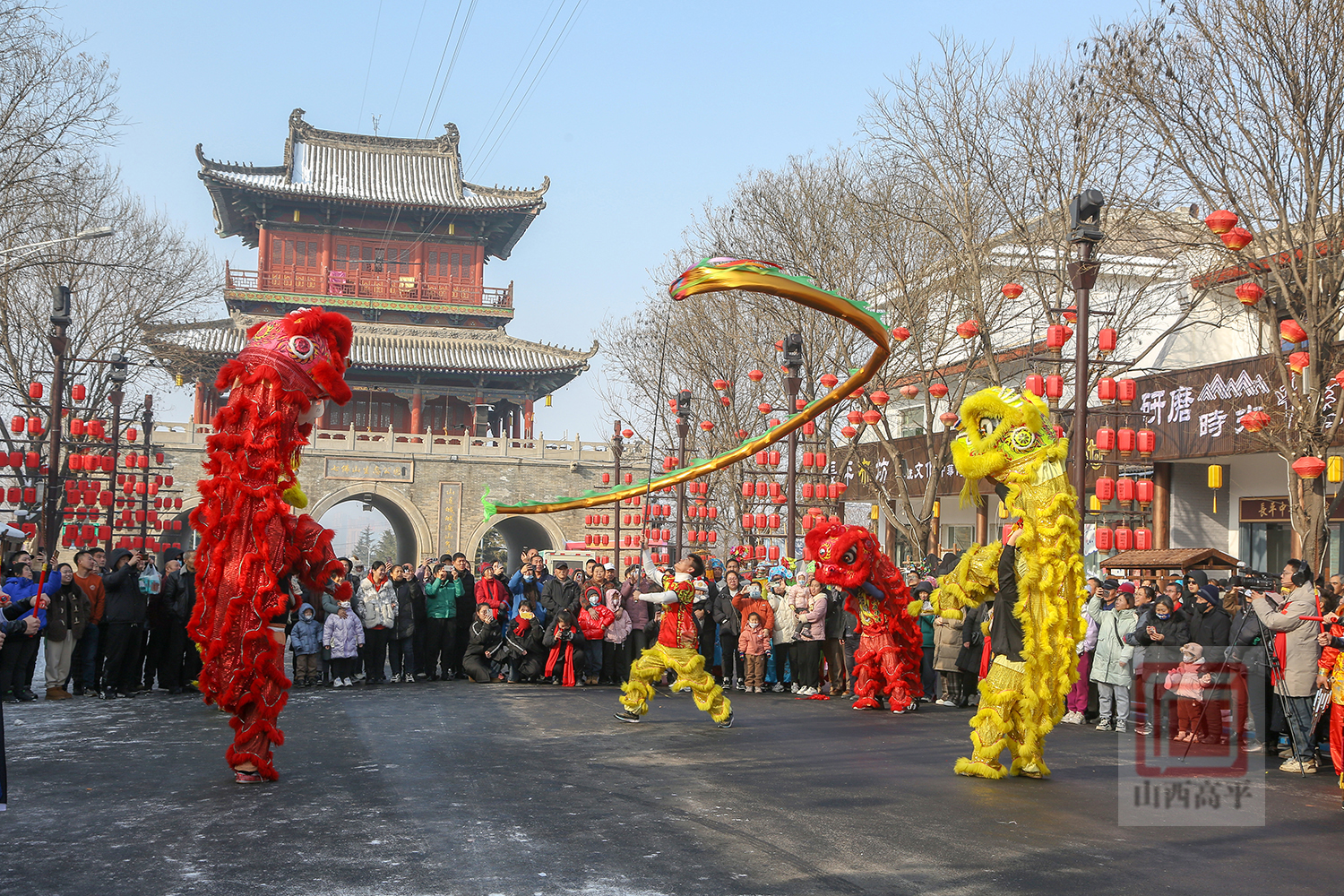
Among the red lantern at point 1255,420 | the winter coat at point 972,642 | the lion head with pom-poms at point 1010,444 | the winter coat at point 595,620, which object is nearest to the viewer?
the lion head with pom-poms at point 1010,444

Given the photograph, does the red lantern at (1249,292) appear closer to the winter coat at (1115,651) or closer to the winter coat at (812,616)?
the winter coat at (1115,651)

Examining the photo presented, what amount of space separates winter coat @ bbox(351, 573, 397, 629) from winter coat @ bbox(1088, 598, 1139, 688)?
797 centimetres

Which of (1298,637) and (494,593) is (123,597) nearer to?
(494,593)

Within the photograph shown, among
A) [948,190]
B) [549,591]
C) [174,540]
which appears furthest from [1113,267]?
[174,540]

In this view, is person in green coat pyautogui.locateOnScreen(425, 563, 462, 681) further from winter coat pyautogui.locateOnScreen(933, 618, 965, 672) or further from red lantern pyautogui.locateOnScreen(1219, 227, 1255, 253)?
red lantern pyautogui.locateOnScreen(1219, 227, 1255, 253)

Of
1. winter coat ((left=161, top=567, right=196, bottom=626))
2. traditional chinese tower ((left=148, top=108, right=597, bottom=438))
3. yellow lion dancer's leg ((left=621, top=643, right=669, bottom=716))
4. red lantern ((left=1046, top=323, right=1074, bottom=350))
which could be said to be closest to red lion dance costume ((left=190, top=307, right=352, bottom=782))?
yellow lion dancer's leg ((left=621, top=643, right=669, bottom=716))

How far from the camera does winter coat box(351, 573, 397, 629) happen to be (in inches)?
545

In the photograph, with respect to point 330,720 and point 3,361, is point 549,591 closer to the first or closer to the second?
point 330,720

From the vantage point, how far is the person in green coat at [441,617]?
48.1 ft

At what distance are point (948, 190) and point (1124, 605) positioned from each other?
27.2 feet

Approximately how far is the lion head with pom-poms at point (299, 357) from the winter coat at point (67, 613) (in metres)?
5.35

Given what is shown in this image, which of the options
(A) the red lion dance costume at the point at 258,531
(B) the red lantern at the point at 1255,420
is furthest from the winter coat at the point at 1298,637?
(A) the red lion dance costume at the point at 258,531

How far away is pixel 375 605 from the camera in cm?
1391

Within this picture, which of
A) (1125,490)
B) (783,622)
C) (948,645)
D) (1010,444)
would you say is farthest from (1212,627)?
(1125,490)
